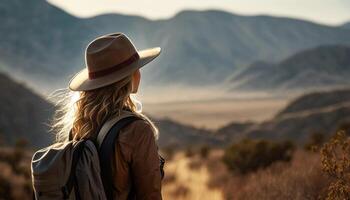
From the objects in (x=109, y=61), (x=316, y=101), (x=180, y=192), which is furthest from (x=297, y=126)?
(x=109, y=61)

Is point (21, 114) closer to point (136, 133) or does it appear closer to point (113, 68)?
point (113, 68)

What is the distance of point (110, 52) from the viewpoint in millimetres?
2902

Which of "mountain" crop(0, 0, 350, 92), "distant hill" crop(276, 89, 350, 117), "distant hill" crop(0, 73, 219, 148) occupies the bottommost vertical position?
"mountain" crop(0, 0, 350, 92)

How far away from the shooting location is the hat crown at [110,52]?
290 centimetres

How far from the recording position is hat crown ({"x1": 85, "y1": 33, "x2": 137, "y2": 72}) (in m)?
2.90

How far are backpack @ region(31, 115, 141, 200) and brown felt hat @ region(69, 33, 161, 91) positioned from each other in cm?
26

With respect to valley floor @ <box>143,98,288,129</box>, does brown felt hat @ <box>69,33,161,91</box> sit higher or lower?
higher

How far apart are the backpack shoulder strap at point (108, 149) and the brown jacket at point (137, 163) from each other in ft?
0.08

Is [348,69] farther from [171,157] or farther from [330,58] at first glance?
[171,157]

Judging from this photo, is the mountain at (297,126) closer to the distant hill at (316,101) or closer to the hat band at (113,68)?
the distant hill at (316,101)

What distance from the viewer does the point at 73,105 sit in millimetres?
3000

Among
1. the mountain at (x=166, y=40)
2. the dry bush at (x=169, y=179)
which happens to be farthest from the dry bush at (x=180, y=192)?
the mountain at (x=166, y=40)

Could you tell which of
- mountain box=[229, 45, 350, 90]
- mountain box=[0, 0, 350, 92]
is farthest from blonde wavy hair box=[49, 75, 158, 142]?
mountain box=[0, 0, 350, 92]

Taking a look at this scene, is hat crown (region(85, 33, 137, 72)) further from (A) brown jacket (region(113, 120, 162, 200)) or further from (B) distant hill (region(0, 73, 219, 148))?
(B) distant hill (region(0, 73, 219, 148))
